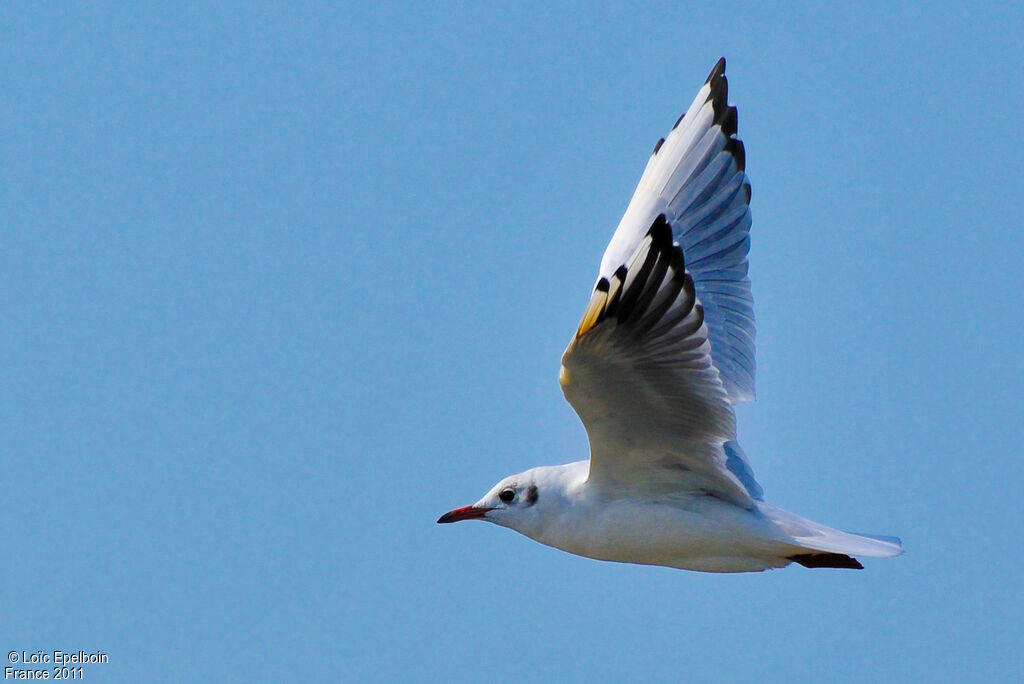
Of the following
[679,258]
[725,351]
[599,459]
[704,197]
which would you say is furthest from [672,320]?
[704,197]

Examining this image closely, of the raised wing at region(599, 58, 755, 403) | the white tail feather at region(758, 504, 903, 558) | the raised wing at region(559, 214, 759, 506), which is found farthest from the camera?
the raised wing at region(599, 58, 755, 403)

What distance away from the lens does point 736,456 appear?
6609 mm

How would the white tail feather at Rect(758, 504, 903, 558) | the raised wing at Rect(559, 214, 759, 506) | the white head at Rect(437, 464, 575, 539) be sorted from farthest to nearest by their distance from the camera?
the white head at Rect(437, 464, 575, 539) < the white tail feather at Rect(758, 504, 903, 558) < the raised wing at Rect(559, 214, 759, 506)

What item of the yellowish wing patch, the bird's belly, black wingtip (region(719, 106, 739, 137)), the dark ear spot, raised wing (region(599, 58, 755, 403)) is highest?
black wingtip (region(719, 106, 739, 137))

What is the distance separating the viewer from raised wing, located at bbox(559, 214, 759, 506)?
19.2 ft

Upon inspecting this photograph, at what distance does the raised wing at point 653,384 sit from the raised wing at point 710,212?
911 millimetres

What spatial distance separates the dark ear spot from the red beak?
0.82 feet

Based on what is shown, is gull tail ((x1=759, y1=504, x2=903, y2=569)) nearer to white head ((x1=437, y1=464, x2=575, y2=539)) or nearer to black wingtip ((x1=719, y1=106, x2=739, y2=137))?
white head ((x1=437, y1=464, x2=575, y2=539))

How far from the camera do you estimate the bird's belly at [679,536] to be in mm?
6574

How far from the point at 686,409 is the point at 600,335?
2.19 feet

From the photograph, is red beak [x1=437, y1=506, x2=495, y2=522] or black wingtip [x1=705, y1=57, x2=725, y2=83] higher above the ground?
black wingtip [x1=705, y1=57, x2=725, y2=83]

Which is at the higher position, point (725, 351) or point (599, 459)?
point (725, 351)

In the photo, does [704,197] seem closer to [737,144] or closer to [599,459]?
[737,144]

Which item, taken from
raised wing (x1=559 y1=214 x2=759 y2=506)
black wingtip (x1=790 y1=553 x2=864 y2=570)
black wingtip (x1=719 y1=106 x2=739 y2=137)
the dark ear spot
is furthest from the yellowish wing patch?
black wingtip (x1=719 y1=106 x2=739 y2=137)
